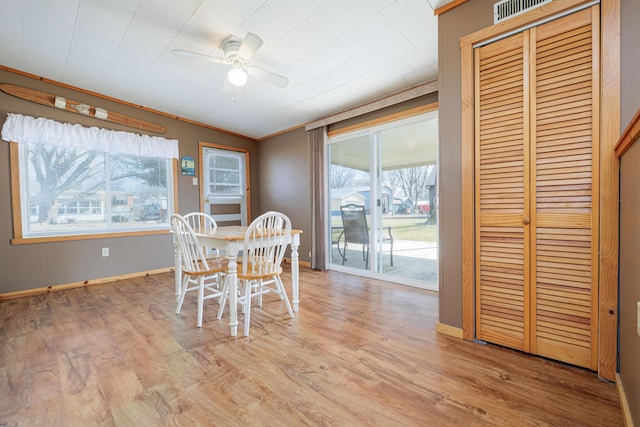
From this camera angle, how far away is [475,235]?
193cm

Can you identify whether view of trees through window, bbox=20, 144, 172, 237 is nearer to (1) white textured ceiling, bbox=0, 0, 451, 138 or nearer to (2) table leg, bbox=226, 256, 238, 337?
(1) white textured ceiling, bbox=0, 0, 451, 138

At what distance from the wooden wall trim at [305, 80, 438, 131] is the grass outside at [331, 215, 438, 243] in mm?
1397

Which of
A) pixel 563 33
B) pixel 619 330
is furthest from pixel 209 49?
pixel 619 330

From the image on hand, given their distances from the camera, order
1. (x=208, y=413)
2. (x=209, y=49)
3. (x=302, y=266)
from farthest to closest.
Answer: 1. (x=302, y=266)
2. (x=209, y=49)
3. (x=208, y=413)

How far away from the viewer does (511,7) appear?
1.74 m

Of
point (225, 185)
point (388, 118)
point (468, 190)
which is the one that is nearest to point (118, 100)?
point (225, 185)

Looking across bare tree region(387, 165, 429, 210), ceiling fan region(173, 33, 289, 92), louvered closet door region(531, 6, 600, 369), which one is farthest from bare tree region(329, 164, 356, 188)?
louvered closet door region(531, 6, 600, 369)

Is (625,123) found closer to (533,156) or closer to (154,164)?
(533,156)

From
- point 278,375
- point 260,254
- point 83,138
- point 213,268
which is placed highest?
point 83,138

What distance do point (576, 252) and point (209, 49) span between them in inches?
126

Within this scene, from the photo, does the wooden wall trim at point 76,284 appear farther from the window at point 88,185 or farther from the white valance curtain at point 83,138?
the white valance curtain at point 83,138

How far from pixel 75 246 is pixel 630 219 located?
4.97m

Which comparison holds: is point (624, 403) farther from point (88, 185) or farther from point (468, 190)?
point (88, 185)

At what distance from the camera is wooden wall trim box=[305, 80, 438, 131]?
2971 mm
